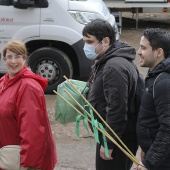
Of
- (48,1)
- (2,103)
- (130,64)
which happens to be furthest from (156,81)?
(48,1)

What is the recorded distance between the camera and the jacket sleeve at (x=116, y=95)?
3.06m

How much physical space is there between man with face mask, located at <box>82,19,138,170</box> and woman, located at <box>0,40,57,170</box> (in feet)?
1.54

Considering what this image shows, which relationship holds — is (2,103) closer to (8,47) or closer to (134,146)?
(8,47)

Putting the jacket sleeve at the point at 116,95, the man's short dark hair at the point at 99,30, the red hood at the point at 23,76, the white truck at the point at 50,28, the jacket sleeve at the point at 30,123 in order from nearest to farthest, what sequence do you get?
the jacket sleeve at the point at 30,123
the red hood at the point at 23,76
the jacket sleeve at the point at 116,95
the man's short dark hair at the point at 99,30
the white truck at the point at 50,28

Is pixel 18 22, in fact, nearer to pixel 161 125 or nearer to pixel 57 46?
pixel 57 46

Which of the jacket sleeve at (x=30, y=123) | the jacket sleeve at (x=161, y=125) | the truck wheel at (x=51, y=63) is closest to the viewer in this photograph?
the jacket sleeve at (x=161, y=125)

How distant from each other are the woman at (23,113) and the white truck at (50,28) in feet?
14.9

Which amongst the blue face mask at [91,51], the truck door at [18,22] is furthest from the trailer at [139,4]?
the blue face mask at [91,51]

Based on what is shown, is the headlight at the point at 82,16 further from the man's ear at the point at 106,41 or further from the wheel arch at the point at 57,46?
the man's ear at the point at 106,41

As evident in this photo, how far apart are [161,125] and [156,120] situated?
0.11 metres

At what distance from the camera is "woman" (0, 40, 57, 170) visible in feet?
9.05

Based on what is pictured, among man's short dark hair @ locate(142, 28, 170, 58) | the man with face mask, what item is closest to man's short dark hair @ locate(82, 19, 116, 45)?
the man with face mask

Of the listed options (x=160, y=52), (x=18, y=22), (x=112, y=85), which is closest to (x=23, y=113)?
(x=112, y=85)

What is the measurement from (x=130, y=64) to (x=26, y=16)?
15.2 feet
